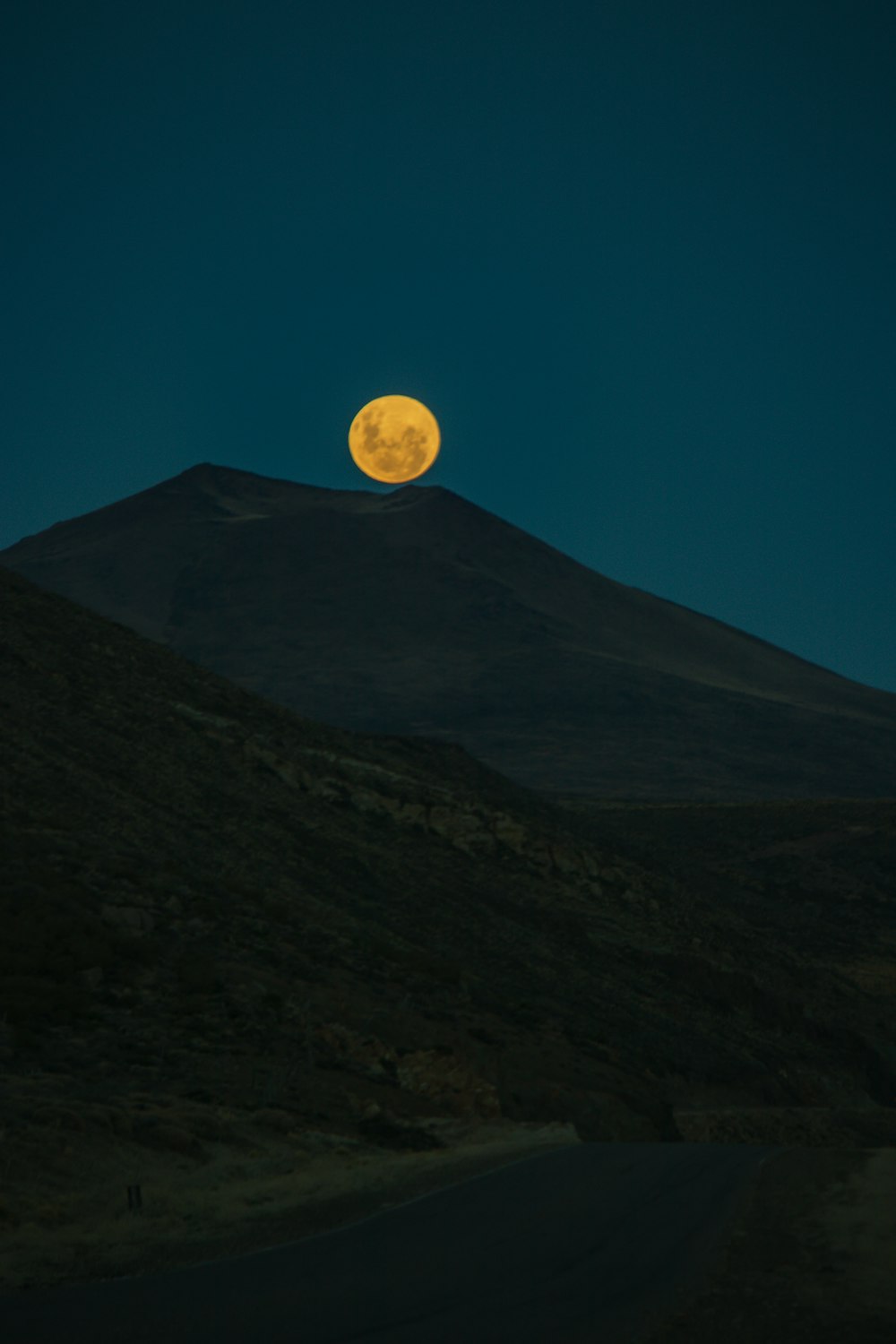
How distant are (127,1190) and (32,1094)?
11.8ft

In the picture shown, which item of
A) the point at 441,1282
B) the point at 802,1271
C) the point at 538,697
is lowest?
the point at 441,1282

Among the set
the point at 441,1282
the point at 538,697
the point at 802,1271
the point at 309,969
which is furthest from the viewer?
the point at 538,697

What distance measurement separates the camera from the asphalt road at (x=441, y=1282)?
814 centimetres

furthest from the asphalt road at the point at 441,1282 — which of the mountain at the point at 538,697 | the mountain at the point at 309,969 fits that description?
the mountain at the point at 538,697

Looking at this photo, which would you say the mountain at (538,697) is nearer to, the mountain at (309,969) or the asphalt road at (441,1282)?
the mountain at (309,969)

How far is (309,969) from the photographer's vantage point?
27141mm

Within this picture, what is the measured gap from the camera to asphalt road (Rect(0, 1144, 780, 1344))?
26.7 ft

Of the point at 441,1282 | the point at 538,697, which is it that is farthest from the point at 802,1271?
the point at 538,697

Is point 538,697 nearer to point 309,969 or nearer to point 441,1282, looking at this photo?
point 309,969

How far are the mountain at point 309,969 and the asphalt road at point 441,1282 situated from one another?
1374 millimetres

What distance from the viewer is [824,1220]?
1252cm

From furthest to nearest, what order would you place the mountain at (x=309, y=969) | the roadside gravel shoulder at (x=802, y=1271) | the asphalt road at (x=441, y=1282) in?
the mountain at (x=309, y=969) < the roadside gravel shoulder at (x=802, y=1271) < the asphalt road at (x=441, y=1282)

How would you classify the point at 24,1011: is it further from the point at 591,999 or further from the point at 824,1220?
the point at 591,999

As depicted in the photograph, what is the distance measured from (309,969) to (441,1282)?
59.1 feet
